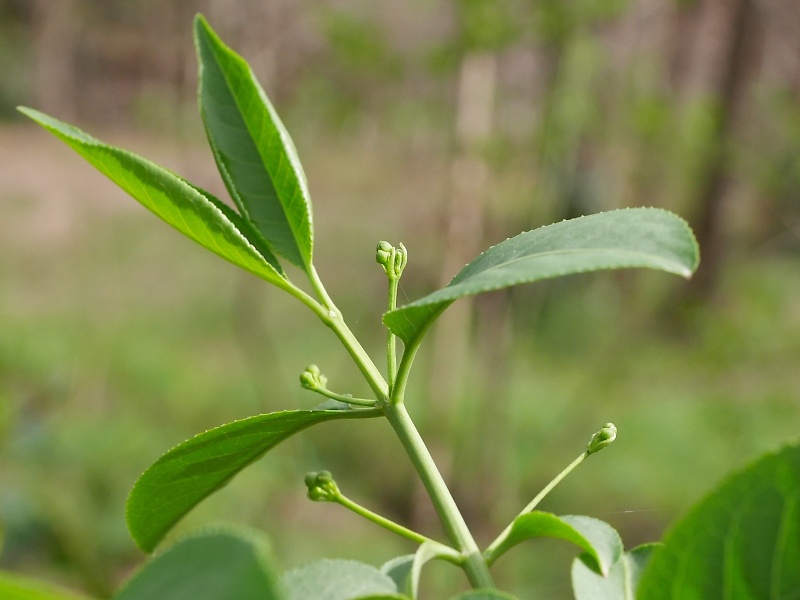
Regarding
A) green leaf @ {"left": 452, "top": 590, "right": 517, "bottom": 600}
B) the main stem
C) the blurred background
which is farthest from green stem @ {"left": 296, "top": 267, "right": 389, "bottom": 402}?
the blurred background

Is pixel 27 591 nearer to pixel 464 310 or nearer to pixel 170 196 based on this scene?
pixel 170 196

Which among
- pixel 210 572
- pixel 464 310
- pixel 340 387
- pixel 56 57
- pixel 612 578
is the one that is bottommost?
pixel 340 387

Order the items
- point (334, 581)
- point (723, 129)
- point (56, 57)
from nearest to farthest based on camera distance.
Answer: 1. point (334, 581)
2. point (723, 129)
3. point (56, 57)

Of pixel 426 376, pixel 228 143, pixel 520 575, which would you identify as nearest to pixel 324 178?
pixel 426 376

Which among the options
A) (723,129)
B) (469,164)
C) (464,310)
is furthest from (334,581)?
(723,129)

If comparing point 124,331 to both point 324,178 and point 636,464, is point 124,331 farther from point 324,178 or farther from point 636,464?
point 636,464

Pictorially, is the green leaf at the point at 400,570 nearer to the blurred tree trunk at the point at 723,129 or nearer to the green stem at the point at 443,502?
the green stem at the point at 443,502
